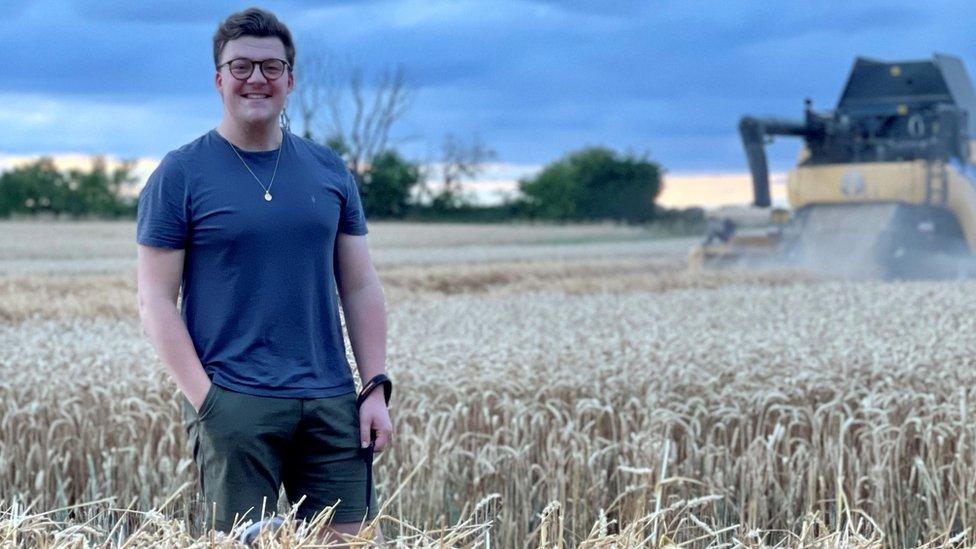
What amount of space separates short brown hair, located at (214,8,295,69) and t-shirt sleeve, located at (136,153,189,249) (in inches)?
14.2

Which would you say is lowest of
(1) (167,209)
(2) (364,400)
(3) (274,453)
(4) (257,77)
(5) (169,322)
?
(3) (274,453)

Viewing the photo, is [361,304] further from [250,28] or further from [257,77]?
[250,28]

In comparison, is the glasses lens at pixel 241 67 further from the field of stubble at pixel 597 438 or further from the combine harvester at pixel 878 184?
the combine harvester at pixel 878 184

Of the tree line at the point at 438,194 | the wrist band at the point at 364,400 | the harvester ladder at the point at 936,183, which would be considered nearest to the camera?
the wrist band at the point at 364,400

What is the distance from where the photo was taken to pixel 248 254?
3.23 metres

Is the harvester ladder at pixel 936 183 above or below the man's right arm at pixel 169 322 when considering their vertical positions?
above

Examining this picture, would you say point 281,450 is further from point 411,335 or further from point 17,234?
point 17,234

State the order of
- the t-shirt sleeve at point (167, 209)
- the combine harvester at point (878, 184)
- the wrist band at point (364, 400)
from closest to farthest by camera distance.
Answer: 1. the t-shirt sleeve at point (167, 209)
2. the wrist band at point (364, 400)
3. the combine harvester at point (878, 184)

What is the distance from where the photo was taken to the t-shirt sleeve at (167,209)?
3.20 metres

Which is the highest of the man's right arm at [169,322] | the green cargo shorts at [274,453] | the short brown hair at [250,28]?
the short brown hair at [250,28]

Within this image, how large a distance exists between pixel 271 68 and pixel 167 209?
0.47 metres

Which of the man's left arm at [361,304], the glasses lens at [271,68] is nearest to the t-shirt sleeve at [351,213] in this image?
the man's left arm at [361,304]

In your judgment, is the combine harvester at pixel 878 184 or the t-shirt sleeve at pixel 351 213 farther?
the combine harvester at pixel 878 184

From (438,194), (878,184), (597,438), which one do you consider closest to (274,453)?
(597,438)
